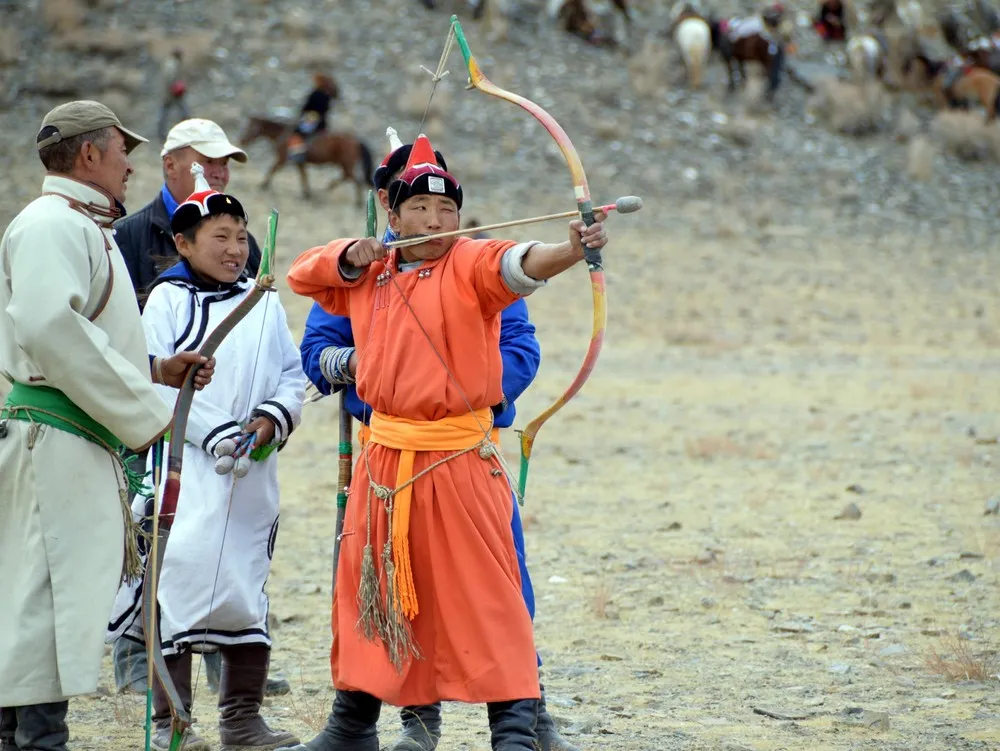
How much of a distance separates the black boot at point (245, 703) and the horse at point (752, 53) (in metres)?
23.5

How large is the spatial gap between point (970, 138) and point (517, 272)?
24.1 meters

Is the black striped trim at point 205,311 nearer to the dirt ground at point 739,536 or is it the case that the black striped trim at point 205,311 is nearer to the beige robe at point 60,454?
the beige robe at point 60,454

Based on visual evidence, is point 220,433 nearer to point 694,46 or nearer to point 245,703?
point 245,703

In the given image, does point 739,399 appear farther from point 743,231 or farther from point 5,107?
point 5,107

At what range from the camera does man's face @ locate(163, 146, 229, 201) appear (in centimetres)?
477

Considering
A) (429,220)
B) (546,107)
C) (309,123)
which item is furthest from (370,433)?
(546,107)

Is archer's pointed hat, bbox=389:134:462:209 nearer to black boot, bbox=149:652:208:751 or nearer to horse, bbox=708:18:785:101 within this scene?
black boot, bbox=149:652:208:751

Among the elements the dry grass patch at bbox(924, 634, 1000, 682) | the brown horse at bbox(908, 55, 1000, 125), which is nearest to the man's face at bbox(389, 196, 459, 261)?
the dry grass patch at bbox(924, 634, 1000, 682)

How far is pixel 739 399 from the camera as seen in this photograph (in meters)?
11.8


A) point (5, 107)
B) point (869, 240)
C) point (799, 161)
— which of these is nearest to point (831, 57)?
point (799, 161)

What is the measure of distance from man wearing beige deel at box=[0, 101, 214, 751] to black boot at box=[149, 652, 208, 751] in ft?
2.03

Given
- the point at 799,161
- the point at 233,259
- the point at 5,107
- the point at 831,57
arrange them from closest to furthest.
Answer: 1. the point at 233,259
2. the point at 5,107
3. the point at 799,161
4. the point at 831,57

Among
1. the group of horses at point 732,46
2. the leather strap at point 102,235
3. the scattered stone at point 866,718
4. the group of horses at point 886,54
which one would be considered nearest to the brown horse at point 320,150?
the group of horses at point 732,46

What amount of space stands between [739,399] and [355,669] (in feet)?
28.1
